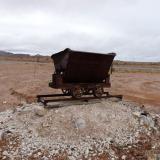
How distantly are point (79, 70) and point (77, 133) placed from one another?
3.18 m

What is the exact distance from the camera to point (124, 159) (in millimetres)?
9641

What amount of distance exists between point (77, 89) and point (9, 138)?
3.62m

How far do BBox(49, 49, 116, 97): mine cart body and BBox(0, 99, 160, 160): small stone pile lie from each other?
1114mm

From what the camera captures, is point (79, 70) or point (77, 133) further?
point (79, 70)

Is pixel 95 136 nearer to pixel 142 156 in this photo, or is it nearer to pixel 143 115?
pixel 142 156

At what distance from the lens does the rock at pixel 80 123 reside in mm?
10620

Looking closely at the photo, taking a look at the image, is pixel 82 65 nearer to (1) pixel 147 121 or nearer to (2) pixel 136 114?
(2) pixel 136 114

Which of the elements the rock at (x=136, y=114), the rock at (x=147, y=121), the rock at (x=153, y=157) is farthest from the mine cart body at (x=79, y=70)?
the rock at (x=153, y=157)

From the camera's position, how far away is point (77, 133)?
10367 millimetres

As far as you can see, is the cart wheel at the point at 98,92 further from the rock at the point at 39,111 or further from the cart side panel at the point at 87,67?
the rock at the point at 39,111

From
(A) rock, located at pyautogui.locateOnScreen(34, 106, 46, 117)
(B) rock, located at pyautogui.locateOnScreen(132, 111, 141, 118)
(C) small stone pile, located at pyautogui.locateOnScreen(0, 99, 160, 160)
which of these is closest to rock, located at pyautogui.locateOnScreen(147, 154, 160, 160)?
(C) small stone pile, located at pyautogui.locateOnScreen(0, 99, 160, 160)

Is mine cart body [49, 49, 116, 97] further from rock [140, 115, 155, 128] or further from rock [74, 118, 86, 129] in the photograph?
rock [140, 115, 155, 128]

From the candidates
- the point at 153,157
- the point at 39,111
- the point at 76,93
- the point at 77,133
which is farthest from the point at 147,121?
the point at 39,111

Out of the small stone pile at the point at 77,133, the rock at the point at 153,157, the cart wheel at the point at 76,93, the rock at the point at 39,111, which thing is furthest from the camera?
the cart wheel at the point at 76,93
